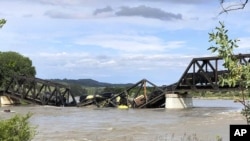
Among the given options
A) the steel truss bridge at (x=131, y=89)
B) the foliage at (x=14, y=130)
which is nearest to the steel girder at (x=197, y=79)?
the steel truss bridge at (x=131, y=89)

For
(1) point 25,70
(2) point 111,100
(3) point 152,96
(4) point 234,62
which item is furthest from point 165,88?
(4) point 234,62

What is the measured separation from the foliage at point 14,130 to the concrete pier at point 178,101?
64856 millimetres

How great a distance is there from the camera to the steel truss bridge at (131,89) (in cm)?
7144

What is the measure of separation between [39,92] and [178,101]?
1087 inches

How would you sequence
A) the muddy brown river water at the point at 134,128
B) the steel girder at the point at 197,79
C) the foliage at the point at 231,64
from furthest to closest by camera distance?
the steel girder at the point at 197,79 → the muddy brown river water at the point at 134,128 → the foliage at the point at 231,64

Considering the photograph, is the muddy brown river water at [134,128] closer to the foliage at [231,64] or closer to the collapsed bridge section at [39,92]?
the foliage at [231,64]

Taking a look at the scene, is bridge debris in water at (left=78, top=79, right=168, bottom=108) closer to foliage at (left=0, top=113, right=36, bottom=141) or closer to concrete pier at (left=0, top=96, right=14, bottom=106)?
concrete pier at (left=0, top=96, right=14, bottom=106)

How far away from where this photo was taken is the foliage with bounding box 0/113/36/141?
333 inches

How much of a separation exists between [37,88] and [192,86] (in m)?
33.8

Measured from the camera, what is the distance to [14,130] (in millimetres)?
8992

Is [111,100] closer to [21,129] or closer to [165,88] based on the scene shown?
[165,88]

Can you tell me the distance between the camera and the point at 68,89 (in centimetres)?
8638

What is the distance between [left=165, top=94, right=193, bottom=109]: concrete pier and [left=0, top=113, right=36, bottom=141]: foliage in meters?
64.9

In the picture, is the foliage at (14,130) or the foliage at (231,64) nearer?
the foliage at (231,64)
